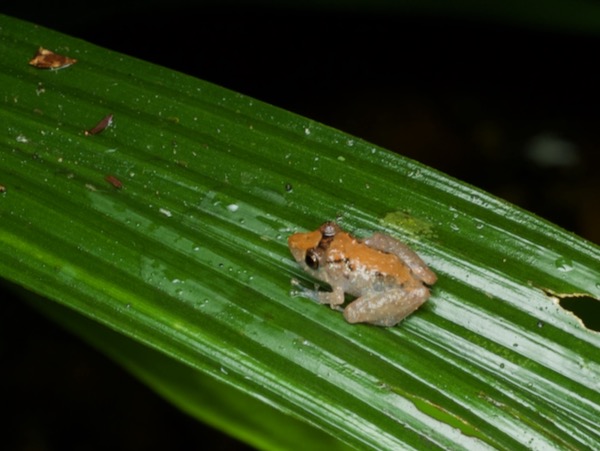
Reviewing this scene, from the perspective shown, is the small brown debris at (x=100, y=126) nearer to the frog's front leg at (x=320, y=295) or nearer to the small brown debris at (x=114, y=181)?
the small brown debris at (x=114, y=181)

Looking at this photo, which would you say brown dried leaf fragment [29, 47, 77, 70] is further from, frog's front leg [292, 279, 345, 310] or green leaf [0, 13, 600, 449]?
frog's front leg [292, 279, 345, 310]

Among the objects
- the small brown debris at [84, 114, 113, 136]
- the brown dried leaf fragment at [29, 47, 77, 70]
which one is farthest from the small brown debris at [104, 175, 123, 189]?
the brown dried leaf fragment at [29, 47, 77, 70]

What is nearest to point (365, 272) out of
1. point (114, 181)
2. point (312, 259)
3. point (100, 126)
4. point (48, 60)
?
point (312, 259)

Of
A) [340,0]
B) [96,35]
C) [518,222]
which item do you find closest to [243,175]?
[518,222]

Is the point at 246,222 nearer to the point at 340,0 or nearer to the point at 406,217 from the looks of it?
the point at 406,217

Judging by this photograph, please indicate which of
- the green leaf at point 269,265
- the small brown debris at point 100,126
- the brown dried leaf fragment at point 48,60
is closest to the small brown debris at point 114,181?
the green leaf at point 269,265
